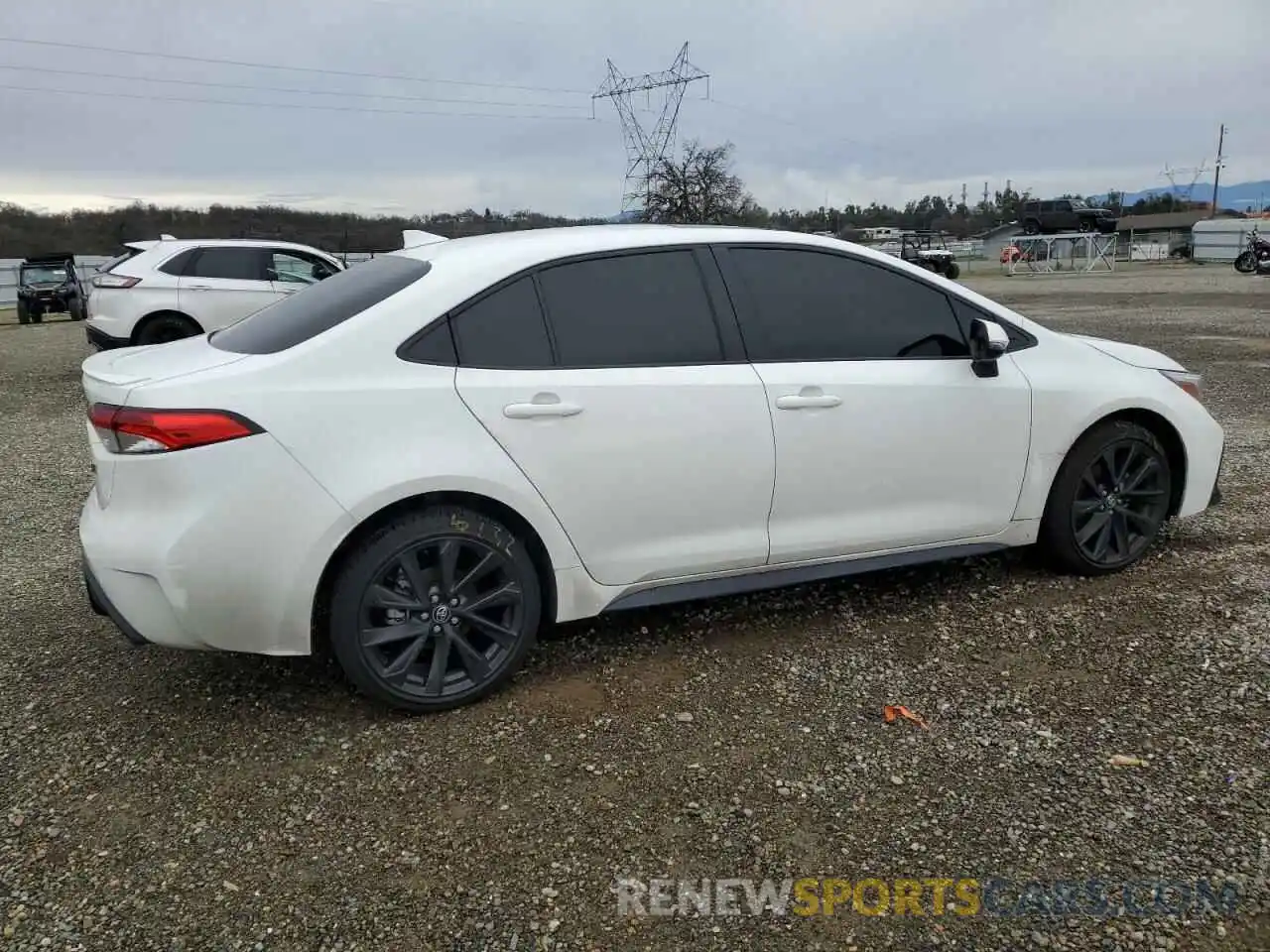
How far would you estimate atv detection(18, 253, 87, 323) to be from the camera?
24.0 m

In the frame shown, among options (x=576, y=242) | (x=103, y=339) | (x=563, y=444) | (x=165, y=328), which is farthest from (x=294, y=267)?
(x=563, y=444)

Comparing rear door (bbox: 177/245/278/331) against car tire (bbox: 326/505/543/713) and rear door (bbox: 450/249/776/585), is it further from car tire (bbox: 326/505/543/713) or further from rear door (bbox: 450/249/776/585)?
car tire (bbox: 326/505/543/713)

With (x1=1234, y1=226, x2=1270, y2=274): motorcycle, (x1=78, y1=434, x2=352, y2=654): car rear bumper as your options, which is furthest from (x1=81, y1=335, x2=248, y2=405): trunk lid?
(x1=1234, y1=226, x2=1270, y2=274): motorcycle

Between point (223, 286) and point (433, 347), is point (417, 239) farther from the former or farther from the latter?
point (223, 286)

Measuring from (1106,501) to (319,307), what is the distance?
3.34 m

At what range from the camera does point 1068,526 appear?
163 inches

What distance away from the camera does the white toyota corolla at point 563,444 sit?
9.66 ft

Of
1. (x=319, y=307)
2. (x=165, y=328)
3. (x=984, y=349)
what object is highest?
(x=319, y=307)

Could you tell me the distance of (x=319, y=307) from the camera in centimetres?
338

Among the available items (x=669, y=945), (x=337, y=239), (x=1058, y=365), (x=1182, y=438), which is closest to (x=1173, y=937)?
(x=669, y=945)

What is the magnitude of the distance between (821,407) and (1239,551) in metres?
2.46

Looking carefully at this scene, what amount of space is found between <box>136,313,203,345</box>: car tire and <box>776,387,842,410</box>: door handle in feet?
30.6

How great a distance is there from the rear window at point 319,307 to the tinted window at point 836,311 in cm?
123

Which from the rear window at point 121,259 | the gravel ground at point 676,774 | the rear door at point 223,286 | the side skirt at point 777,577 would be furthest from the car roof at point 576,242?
the rear window at point 121,259
